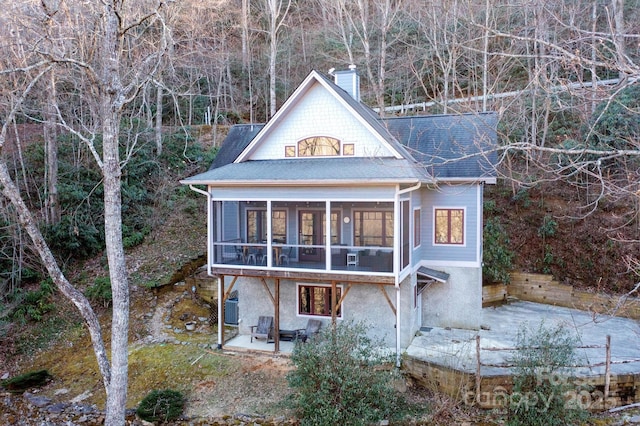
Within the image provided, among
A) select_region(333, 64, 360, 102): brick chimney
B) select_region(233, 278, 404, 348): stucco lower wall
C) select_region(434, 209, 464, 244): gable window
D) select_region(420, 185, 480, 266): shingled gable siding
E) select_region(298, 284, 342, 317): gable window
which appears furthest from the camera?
select_region(333, 64, 360, 102): brick chimney

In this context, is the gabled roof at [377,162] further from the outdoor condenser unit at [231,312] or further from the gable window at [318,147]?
the outdoor condenser unit at [231,312]

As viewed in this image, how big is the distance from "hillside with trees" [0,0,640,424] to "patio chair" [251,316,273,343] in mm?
4077

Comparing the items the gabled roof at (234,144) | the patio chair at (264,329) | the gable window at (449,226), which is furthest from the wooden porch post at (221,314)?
the gable window at (449,226)

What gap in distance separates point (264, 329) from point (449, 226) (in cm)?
653

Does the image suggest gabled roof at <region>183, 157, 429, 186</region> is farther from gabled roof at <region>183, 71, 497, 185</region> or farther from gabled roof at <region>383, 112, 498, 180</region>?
gabled roof at <region>383, 112, 498, 180</region>

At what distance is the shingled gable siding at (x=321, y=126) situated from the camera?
13.2 metres

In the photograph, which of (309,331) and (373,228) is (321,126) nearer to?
(373,228)

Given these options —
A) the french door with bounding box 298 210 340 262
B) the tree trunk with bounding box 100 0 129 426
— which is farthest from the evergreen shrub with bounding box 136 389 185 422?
the french door with bounding box 298 210 340 262

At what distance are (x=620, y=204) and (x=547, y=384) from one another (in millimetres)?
12873

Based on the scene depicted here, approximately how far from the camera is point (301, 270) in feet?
40.0

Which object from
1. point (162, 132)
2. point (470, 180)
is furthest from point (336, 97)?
point (162, 132)

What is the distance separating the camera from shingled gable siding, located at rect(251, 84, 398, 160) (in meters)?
13.2

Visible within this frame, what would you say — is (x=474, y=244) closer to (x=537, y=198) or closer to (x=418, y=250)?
(x=418, y=250)

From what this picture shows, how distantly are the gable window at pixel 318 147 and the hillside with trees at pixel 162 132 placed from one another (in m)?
3.57
